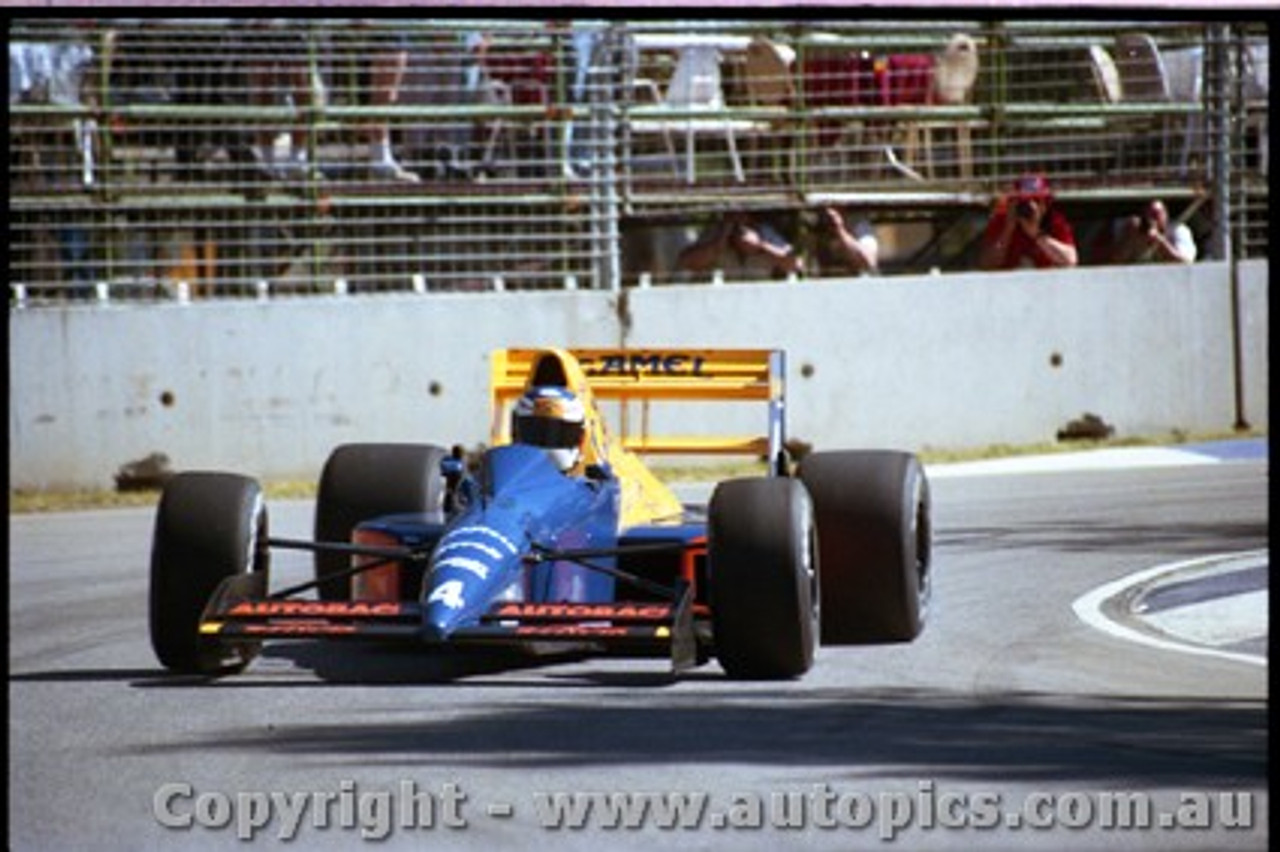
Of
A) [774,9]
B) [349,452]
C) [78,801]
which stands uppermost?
[774,9]

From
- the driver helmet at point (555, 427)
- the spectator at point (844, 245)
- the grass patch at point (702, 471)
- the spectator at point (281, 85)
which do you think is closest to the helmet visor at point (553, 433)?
the driver helmet at point (555, 427)

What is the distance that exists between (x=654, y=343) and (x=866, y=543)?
6.53m

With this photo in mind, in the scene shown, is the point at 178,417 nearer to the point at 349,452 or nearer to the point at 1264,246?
the point at 349,452

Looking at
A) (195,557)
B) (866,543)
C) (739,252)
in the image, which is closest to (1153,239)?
(739,252)

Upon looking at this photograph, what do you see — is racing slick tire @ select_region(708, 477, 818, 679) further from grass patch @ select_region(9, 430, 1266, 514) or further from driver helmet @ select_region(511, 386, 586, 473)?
grass patch @ select_region(9, 430, 1266, 514)

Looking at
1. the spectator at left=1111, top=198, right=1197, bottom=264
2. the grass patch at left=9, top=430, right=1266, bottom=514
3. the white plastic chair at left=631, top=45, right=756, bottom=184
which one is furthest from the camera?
the spectator at left=1111, top=198, right=1197, bottom=264

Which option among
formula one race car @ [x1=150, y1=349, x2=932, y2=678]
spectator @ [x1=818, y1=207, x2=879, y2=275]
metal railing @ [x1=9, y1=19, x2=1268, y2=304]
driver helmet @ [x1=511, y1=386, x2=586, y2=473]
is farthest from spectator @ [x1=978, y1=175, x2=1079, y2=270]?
driver helmet @ [x1=511, y1=386, x2=586, y2=473]

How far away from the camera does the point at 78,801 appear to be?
7.53 m

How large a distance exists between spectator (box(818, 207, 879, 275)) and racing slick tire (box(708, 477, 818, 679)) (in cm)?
881

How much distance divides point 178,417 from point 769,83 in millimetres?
4216

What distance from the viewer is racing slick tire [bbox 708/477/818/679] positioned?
9.31 meters

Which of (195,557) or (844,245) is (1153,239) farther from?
(195,557)

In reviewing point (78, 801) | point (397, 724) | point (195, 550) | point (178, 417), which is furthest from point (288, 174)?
point (78, 801)

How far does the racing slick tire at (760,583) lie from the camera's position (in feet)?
30.6
